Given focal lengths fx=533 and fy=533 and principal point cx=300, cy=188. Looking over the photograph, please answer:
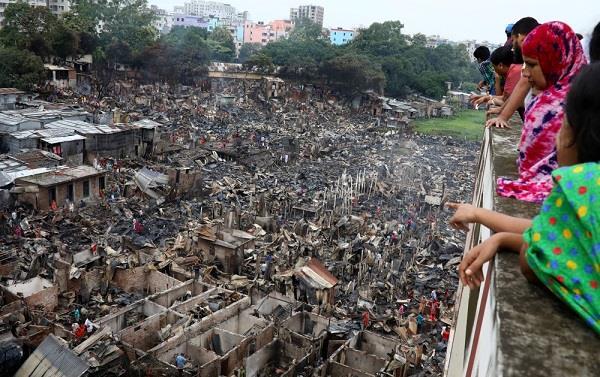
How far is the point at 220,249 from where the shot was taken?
615 inches

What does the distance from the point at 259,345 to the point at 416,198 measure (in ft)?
47.7

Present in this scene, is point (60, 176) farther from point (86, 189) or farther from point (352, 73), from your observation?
point (352, 73)

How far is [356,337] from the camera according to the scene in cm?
1159

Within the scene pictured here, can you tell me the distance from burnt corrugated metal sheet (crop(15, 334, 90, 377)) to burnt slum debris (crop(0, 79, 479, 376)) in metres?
0.09

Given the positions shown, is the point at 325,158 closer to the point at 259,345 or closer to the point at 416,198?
the point at 416,198

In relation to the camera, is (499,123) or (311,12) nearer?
(499,123)

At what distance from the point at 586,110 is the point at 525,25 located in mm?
3959

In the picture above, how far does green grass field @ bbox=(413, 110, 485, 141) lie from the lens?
45.5m

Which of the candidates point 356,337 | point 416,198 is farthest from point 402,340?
point 416,198

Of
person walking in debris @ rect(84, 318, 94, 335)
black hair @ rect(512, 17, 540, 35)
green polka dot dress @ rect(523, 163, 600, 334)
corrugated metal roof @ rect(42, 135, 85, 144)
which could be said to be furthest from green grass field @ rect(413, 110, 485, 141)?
green polka dot dress @ rect(523, 163, 600, 334)

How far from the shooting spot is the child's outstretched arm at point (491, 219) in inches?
80.4

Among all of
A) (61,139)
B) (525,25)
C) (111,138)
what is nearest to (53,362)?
(525,25)

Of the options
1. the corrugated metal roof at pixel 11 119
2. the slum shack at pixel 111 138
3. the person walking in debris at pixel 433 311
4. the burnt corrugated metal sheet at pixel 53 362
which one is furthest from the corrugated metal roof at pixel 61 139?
the person walking in debris at pixel 433 311

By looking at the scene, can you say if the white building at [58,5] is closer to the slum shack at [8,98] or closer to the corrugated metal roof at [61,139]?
the slum shack at [8,98]
